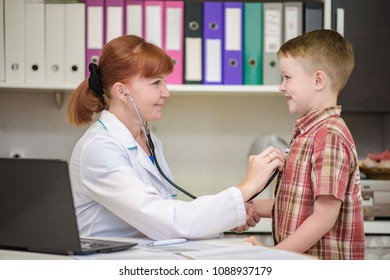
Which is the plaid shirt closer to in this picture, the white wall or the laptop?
the laptop

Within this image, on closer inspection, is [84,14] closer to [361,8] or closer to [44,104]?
[44,104]

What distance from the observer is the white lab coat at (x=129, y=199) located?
4.17 feet

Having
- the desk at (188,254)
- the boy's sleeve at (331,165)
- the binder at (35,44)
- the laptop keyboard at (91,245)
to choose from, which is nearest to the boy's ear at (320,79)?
the boy's sleeve at (331,165)

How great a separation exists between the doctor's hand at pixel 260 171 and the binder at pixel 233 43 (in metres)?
0.85

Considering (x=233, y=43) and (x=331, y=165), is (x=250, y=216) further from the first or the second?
(x=233, y=43)

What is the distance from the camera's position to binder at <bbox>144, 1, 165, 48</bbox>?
222cm

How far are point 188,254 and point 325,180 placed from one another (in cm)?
37

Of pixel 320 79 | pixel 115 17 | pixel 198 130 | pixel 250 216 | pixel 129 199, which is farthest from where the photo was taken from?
pixel 198 130

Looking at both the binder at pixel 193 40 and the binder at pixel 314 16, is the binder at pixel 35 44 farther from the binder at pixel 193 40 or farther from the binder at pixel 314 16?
the binder at pixel 314 16

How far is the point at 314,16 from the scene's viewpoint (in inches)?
87.3

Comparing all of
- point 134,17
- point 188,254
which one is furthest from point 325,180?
point 134,17

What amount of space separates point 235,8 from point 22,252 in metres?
1.36

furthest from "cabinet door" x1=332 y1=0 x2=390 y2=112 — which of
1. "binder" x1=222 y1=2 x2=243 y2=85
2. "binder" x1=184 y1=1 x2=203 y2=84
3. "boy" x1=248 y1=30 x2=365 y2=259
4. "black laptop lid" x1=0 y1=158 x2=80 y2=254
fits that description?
"black laptop lid" x1=0 y1=158 x2=80 y2=254
